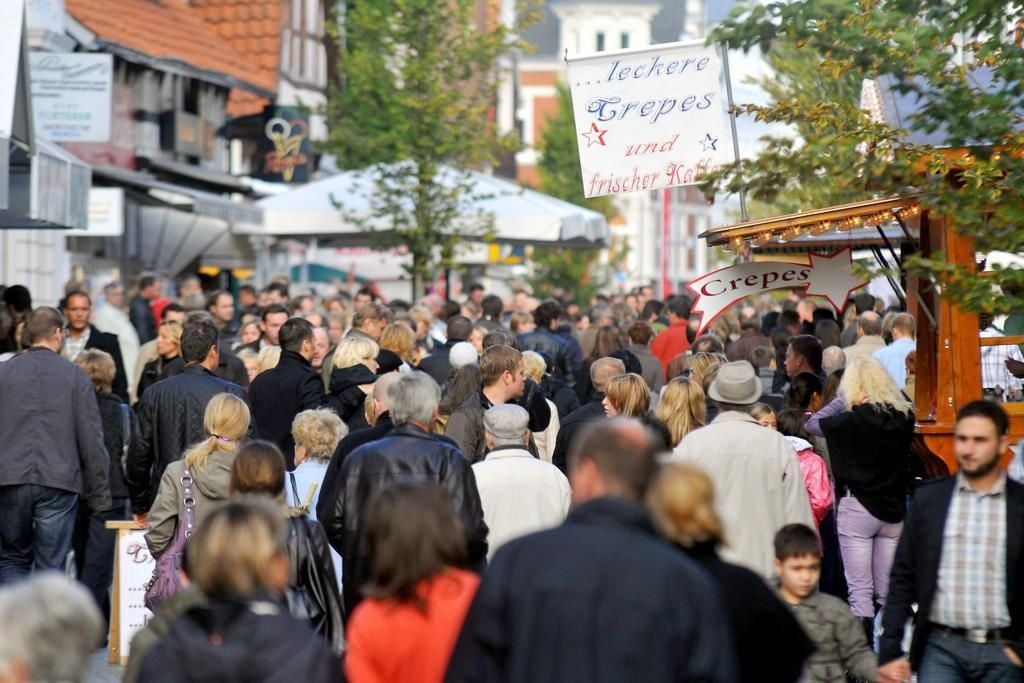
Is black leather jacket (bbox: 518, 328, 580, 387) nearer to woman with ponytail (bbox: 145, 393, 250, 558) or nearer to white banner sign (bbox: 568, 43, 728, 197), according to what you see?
white banner sign (bbox: 568, 43, 728, 197)

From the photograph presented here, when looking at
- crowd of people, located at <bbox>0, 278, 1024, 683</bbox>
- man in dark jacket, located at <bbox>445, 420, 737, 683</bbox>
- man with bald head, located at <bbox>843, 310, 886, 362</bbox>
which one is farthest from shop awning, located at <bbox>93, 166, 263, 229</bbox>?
man in dark jacket, located at <bbox>445, 420, 737, 683</bbox>

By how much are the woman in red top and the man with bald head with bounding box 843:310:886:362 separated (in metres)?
9.15

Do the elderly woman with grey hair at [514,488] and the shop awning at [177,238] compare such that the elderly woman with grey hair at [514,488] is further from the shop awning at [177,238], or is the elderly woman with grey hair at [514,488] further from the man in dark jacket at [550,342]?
the shop awning at [177,238]

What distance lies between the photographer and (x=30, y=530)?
33.7 feet

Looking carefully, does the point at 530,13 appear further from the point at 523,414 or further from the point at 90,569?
the point at 523,414

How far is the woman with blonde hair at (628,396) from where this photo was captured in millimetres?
9789

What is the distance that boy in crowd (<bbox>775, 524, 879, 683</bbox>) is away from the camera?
690 centimetres

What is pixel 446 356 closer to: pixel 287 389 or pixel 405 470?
pixel 287 389

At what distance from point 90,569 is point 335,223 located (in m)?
10.3

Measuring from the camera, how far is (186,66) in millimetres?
28266

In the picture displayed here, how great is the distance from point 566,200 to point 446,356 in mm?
54928

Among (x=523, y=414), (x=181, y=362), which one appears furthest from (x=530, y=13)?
(x=523, y=414)

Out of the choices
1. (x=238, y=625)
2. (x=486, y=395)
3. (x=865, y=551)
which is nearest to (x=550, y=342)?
(x=486, y=395)

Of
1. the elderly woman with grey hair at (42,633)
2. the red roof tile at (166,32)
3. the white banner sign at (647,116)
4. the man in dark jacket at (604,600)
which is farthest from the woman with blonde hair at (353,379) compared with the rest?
the red roof tile at (166,32)
